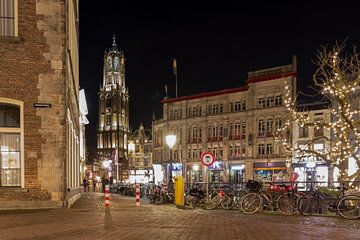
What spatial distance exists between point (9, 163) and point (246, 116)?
53.4 meters

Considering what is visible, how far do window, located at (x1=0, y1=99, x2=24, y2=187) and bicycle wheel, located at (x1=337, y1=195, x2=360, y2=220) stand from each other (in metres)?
10.6

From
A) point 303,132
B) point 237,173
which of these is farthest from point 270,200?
point 237,173

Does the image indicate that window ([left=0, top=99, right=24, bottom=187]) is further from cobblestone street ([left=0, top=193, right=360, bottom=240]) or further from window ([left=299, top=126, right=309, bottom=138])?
window ([left=299, top=126, right=309, bottom=138])

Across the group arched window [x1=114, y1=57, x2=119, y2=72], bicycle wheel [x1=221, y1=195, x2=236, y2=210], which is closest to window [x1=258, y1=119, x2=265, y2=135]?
bicycle wheel [x1=221, y1=195, x2=236, y2=210]

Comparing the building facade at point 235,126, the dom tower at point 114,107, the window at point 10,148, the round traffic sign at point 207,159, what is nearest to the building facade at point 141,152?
the dom tower at point 114,107

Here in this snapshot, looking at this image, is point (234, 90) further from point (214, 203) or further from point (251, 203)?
point (251, 203)

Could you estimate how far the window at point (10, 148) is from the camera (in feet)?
51.0

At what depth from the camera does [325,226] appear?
1221 cm

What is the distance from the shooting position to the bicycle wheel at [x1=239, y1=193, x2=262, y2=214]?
16344mm

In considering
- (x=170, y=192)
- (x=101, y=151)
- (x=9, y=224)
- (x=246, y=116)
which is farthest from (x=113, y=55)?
(x=9, y=224)

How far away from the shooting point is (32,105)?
15.8 meters

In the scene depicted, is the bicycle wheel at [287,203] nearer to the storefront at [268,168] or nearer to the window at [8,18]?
the window at [8,18]

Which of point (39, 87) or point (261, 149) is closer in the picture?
point (39, 87)

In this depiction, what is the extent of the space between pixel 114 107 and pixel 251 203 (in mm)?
127016
